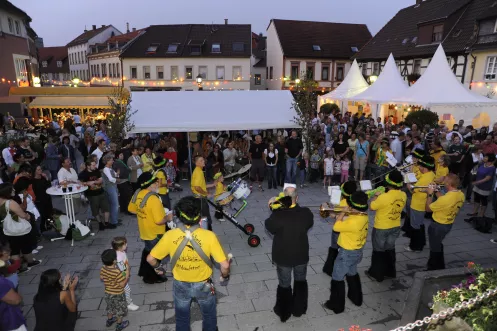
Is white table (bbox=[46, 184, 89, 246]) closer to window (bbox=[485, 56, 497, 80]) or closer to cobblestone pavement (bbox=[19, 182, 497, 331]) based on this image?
cobblestone pavement (bbox=[19, 182, 497, 331])

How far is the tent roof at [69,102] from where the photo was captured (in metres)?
24.9

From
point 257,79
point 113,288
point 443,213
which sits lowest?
point 113,288

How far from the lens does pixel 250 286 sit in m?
5.88

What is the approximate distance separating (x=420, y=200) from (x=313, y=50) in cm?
3341

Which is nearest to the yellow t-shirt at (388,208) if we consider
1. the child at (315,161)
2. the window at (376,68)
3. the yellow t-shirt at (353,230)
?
the yellow t-shirt at (353,230)

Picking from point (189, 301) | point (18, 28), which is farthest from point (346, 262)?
point (18, 28)

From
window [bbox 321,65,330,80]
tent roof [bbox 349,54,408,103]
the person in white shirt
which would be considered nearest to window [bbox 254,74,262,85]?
window [bbox 321,65,330,80]

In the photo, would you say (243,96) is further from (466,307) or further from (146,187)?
(466,307)

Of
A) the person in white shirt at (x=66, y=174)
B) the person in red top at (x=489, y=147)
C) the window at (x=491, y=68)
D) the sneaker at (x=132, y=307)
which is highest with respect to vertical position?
the window at (x=491, y=68)

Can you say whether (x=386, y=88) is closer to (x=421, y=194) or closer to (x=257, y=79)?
(x=421, y=194)

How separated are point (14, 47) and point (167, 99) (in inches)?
726

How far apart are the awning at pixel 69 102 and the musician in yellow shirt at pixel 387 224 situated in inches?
922

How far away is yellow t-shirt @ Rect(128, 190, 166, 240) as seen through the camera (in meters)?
5.38

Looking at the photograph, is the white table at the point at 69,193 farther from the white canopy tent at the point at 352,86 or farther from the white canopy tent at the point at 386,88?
the white canopy tent at the point at 352,86
